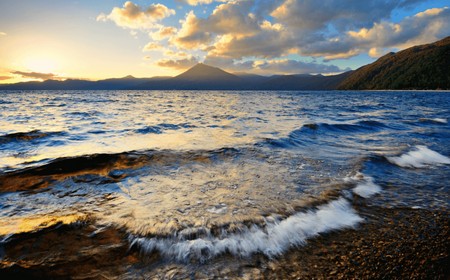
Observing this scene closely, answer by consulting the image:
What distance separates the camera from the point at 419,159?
27.8 feet

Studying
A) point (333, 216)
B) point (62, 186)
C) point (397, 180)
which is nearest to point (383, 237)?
point (333, 216)

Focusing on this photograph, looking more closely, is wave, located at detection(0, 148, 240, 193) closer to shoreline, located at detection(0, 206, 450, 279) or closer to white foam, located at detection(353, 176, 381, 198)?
shoreline, located at detection(0, 206, 450, 279)

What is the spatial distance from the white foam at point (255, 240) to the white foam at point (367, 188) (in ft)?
4.15

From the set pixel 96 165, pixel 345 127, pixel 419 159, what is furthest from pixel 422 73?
pixel 96 165

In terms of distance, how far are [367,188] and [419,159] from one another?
4.20 metres

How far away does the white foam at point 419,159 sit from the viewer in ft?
26.1

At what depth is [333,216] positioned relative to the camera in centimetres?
442

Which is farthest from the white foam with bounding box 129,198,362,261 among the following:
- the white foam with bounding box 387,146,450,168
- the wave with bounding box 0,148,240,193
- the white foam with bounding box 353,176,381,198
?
the white foam with bounding box 387,146,450,168

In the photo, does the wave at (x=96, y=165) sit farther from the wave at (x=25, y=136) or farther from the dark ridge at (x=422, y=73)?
the dark ridge at (x=422, y=73)

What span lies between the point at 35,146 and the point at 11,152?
1.13 m

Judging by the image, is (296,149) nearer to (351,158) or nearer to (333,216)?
(351,158)

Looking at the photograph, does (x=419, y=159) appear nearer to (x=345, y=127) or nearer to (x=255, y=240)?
(x=255, y=240)

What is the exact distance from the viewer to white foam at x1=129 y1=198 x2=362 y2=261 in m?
3.43

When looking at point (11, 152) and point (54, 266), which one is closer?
point (54, 266)
